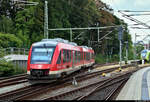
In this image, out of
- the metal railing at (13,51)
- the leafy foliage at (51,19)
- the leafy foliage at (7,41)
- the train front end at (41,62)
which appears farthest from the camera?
the leafy foliage at (51,19)

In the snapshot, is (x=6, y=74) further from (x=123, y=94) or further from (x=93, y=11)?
(x=93, y=11)

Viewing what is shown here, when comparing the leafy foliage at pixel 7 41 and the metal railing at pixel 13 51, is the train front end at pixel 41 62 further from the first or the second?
the leafy foliage at pixel 7 41

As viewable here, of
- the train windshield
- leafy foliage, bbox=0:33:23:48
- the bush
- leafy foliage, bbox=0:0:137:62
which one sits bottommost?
the bush

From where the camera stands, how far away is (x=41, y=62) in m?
15.0

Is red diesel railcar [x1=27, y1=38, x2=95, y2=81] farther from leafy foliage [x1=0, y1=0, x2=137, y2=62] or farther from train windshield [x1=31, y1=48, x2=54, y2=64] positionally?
leafy foliage [x1=0, y1=0, x2=137, y2=62]

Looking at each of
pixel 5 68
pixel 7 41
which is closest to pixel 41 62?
pixel 5 68

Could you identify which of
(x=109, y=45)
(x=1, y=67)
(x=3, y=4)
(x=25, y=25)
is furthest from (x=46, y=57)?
(x=109, y=45)

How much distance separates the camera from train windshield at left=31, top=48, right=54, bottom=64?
1509 cm

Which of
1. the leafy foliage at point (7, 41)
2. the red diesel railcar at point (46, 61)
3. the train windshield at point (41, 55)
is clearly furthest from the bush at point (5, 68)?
the leafy foliage at point (7, 41)

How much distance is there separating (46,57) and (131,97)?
20.0 ft

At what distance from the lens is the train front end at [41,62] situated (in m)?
14.8

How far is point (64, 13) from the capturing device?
147 ft

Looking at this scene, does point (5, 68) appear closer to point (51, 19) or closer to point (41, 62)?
point (41, 62)

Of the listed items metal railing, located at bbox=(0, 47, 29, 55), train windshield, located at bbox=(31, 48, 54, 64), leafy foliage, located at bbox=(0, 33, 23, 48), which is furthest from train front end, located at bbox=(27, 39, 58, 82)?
leafy foliage, located at bbox=(0, 33, 23, 48)
